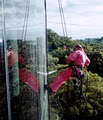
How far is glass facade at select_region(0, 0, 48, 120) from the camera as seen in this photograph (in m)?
1.27

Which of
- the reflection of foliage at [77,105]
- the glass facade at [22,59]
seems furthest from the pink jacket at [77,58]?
the reflection of foliage at [77,105]

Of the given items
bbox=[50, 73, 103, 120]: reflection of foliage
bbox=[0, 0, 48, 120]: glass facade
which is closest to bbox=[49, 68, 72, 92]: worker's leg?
bbox=[0, 0, 48, 120]: glass facade

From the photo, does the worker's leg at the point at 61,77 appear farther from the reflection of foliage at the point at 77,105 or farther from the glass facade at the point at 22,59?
the reflection of foliage at the point at 77,105

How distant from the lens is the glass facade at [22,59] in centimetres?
127

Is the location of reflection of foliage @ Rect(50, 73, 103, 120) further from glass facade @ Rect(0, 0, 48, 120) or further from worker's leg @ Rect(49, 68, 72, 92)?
glass facade @ Rect(0, 0, 48, 120)

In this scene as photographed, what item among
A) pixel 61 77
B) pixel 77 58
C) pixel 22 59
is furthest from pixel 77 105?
pixel 22 59

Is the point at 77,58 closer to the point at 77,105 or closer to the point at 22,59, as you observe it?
the point at 22,59

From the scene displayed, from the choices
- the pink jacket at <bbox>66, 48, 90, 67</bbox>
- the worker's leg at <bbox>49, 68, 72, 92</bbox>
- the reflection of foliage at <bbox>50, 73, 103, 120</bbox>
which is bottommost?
the reflection of foliage at <bbox>50, 73, 103, 120</bbox>

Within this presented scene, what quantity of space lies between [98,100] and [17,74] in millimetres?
6993

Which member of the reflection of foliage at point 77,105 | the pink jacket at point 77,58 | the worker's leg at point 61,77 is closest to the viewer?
the pink jacket at point 77,58

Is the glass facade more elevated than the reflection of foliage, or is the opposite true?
the glass facade

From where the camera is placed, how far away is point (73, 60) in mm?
2525

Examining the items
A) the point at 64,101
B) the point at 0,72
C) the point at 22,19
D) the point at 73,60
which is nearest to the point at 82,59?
the point at 73,60

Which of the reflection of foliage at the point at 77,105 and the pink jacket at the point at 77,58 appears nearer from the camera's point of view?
the pink jacket at the point at 77,58
